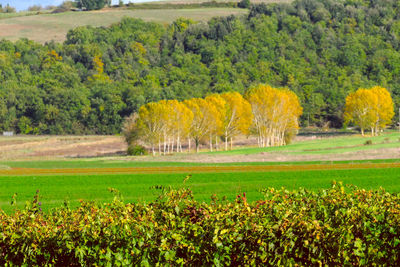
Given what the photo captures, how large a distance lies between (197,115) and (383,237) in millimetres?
110331

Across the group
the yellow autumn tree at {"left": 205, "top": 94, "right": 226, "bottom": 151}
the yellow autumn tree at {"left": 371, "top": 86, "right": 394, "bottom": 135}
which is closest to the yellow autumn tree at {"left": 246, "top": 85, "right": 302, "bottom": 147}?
the yellow autumn tree at {"left": 205, "top": 94, "right": 226, "bottom": 151}

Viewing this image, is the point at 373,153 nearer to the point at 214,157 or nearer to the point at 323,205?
the point at 214,157

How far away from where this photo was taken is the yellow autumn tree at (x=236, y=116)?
127875mm

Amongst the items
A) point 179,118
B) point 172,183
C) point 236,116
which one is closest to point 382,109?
point 236,116

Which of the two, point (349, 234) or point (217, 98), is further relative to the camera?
point (217, 98)

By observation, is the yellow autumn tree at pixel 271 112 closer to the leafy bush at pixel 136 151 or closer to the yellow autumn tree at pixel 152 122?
the yellow autumn tree at pixel 152 122

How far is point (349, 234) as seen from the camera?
14141 millimetres

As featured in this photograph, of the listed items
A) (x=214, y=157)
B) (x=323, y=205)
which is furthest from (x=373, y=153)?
(x=323, y=205)

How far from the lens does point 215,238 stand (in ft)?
45.6

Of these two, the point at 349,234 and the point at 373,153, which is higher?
the point at 349,234

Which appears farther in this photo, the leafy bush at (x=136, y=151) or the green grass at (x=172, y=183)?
the leafy bush at (x=136, y=151)

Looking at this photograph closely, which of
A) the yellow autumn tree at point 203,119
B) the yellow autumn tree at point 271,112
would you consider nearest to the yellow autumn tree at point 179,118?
the yellow autumn tree at point 203,119

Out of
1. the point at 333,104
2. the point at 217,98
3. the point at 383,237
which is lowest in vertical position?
the point at 333,104

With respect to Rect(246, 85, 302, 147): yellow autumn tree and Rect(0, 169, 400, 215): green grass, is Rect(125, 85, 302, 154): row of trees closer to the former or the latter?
Rect(246, 85, 302, 147): yellow autumn tree
